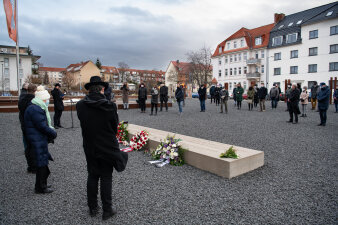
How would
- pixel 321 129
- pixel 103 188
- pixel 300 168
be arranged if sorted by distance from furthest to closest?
pixel 321 129, pixel 300 168, pixel 103 188

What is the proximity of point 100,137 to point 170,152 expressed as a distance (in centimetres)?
291

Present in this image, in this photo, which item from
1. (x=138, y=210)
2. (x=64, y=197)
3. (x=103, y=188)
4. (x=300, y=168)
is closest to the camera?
(x=103, y=188)

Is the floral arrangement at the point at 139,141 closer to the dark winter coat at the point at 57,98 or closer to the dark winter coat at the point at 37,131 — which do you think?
the dark winter coat at the point at 37,131

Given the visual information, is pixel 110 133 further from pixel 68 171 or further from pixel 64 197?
pixel 68 171

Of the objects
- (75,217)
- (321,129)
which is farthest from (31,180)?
(321,129)

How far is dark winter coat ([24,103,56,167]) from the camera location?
13.5 feet

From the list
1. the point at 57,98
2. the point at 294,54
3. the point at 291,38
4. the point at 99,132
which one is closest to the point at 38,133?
the point at 99,132

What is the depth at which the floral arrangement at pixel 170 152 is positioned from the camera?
19.3ft

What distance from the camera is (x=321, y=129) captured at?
1034 cm

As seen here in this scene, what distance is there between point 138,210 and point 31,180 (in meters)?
2.58

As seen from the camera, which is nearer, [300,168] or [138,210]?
[138,210]

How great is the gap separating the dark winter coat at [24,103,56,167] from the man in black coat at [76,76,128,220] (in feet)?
3.84

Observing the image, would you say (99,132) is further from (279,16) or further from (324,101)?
(279,16)

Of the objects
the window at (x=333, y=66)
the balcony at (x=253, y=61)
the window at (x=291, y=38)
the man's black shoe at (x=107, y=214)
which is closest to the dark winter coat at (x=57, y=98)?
the man's black shoe at (x=107, y=214)
